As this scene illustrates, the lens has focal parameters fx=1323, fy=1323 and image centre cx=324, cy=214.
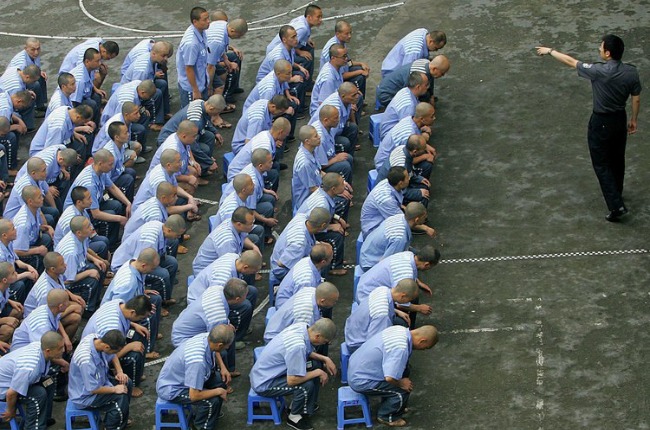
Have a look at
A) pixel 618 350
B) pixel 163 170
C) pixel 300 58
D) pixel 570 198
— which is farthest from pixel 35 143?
pixel 618 350

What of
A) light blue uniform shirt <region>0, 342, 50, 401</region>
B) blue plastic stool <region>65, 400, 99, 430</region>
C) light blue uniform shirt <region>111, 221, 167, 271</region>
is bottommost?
blue plastic stool <region>65, 400, 99, 430</region>

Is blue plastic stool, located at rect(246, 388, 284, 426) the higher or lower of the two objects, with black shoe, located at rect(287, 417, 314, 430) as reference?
higher

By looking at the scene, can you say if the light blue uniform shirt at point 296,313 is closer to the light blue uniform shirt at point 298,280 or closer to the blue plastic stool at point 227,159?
the light blue uniform shirt at point 298,280

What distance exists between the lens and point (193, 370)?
13227mm

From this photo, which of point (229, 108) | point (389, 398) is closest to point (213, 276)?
point (389, 398)

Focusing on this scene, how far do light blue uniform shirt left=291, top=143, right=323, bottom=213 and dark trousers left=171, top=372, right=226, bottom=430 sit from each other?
3740mm

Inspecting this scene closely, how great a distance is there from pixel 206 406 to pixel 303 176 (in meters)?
4.11

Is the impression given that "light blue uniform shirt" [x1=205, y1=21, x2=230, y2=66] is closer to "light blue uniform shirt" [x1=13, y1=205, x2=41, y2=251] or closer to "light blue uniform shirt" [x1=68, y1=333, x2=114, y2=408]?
"light blue uniform shirt" [x1=13, y1=205, x2=41, y2=251]

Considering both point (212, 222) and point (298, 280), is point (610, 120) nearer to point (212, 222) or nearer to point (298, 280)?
point (298, 280)

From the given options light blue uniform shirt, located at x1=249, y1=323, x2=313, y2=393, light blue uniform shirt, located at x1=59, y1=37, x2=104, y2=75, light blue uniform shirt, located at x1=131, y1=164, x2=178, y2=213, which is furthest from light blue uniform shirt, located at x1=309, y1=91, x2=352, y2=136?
light blue uniform shirt, located at x1=249, y1=323, x2=313, y2=393

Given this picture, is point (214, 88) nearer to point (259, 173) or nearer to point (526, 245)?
point (259, 173)

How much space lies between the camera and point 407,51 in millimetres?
19000

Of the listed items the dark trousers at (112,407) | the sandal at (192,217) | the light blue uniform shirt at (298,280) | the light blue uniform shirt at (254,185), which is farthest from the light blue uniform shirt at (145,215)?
the dark trousers at (112,407)

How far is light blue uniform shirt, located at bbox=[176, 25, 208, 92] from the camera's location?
62.9 feet
